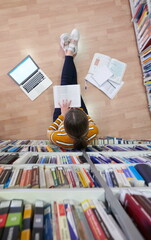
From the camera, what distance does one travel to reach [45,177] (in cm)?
69

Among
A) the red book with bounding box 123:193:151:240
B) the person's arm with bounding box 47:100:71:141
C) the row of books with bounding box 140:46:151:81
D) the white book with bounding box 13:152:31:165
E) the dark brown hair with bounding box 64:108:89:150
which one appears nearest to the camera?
the red book with bounding box 123:193:151:240

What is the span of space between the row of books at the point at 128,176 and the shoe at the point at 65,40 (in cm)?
142

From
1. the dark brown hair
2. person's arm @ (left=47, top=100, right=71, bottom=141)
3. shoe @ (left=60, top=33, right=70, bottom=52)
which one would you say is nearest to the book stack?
the dark brown hair

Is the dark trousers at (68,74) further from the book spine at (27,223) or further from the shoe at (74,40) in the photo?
the book spine at (27,223)

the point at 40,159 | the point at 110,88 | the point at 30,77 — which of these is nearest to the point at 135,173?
the point at 40,159

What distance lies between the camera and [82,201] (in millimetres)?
569

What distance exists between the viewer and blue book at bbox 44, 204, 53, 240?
45 cm

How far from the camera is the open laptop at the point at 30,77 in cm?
167

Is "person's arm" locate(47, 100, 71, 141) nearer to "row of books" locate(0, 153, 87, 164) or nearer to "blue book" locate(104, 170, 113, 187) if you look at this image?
"row of books" locate(0, 153, 87, 164)

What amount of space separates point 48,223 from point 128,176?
40cm

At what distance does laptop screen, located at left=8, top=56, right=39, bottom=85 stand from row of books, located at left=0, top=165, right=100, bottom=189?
Result: 1.18 m

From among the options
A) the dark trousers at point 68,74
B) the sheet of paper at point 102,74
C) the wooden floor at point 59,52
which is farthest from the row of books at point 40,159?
the sheet of paper at point 102,74

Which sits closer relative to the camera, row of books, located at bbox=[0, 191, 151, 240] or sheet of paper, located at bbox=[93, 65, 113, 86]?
row of books, located at bbox=[0, 191, 151, 240]

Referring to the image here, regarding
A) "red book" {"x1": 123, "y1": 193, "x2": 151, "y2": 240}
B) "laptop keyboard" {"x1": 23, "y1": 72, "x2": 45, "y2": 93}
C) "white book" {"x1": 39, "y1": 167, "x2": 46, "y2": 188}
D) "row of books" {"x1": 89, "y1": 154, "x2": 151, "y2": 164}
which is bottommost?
"red book" {"x1": 123, "y1": 193, "x2": 151, "y2": 240}
